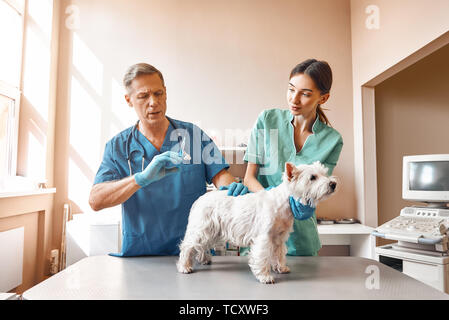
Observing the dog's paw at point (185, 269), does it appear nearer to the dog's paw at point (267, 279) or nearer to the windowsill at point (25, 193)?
the dog's paw at point (267, 279)

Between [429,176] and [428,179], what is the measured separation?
1.0 inches

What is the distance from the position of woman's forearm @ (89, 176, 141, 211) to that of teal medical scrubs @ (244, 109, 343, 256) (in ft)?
2.03

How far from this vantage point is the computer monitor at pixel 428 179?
2.30 metres

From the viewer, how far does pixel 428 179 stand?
7.88 ft

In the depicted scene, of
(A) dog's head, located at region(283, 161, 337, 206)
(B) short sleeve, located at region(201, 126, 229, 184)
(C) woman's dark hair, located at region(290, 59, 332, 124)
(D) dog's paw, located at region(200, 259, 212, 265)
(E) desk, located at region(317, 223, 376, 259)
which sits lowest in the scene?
(E) desk, located at region(317, 223, 376, 259)

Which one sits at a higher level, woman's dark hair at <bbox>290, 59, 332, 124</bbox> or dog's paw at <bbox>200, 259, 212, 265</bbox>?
woman's dark hair at <bbox>290, 59, 332, 124</bbox>

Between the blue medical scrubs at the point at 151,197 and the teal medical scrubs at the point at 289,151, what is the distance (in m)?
0.35

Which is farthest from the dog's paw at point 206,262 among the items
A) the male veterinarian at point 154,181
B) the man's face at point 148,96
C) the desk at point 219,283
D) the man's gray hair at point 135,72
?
the man's gray hair at point 135,72

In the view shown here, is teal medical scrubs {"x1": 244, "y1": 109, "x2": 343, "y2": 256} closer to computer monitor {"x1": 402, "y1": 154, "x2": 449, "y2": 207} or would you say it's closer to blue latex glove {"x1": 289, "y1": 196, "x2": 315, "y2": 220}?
blue latex glove {"x1": 289, "y1": 196, "x2": 315, "y2": 220}

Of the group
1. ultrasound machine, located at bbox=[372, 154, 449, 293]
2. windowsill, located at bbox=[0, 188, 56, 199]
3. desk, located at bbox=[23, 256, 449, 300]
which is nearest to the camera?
desk, located at bbox=[23, 256, 449, 300]

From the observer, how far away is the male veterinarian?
1364 millimetres

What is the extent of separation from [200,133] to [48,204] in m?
2.59

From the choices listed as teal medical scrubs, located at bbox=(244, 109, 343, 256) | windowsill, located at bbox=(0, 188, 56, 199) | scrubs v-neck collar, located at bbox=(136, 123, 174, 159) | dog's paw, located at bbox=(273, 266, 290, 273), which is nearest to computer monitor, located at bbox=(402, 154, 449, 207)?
teal medical scrubs, located at bbox=(244, 109, 343, 256)
